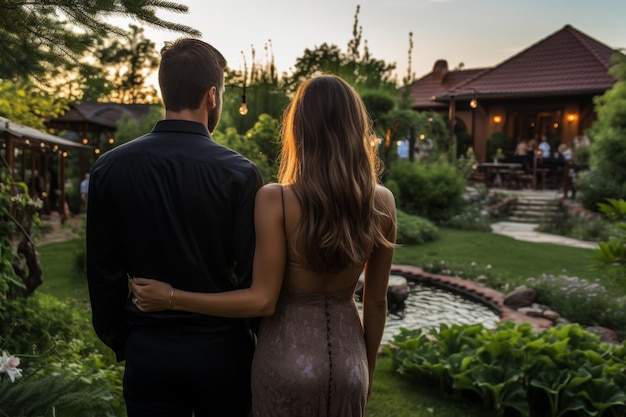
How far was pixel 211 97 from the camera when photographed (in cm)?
178

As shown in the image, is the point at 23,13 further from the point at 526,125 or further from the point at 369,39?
the point at 526,125

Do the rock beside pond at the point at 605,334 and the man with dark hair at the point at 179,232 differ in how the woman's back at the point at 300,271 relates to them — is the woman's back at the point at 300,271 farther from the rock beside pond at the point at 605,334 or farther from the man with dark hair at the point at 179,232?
the rock beside pond at the point at 605,334

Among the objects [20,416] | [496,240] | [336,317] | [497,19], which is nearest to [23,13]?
[20,416]

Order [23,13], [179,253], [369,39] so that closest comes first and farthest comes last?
[179,253] < [23,13] < [369,39]

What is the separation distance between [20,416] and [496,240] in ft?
37.2

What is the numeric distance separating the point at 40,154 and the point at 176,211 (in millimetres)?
18597

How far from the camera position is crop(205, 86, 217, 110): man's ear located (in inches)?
69.6

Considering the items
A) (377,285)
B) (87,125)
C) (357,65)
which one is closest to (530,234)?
(357,65)

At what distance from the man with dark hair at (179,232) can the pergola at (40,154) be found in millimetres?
7656

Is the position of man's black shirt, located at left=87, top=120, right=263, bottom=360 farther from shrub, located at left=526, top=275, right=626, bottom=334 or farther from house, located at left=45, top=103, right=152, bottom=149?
house, located at left=45, top=103, right=152, bottom=149

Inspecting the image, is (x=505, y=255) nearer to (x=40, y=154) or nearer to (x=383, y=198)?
(x=383, y=198)

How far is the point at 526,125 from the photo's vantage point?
23953mm

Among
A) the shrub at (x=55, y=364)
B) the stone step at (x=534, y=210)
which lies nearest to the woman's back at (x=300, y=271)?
the shrub at (x=55, y=364)

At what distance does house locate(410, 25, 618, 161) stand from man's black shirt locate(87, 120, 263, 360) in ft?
65.9
